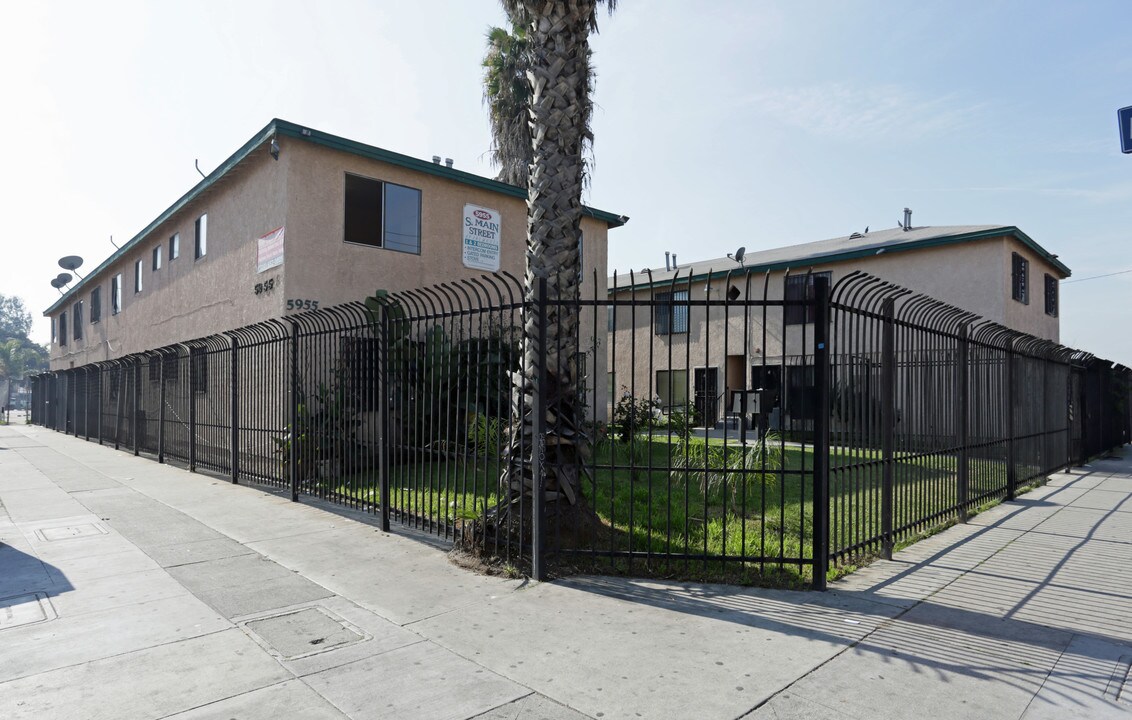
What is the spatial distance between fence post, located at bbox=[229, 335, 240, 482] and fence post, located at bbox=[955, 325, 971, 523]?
10209 mm

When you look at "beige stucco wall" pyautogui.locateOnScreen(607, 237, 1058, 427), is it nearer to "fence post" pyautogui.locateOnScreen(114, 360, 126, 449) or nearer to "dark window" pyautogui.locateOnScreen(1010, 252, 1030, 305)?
"dark window" pyautogui.locateOnScreen(1010, 252, 1030, 305)

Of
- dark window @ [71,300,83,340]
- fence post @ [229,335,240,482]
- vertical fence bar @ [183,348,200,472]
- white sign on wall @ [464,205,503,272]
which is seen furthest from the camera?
dark window @ [71,300,83,340]

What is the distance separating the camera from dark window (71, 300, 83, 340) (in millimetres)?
27812

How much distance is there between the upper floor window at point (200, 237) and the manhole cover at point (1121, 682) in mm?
17227

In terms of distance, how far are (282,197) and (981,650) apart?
1241cm

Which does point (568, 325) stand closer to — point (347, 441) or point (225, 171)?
point (347, 441)

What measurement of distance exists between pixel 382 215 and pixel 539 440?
960cm

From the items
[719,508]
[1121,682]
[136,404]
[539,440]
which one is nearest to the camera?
[1121,682]

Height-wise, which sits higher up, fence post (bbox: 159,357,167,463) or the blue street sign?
the blue street sign

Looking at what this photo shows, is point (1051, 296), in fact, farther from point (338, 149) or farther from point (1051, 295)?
point (338, 149)

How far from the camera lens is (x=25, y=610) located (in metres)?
5.00

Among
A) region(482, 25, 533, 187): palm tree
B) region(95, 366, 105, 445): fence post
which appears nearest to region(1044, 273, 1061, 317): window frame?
region(482, 25, 533, 187): palm tree

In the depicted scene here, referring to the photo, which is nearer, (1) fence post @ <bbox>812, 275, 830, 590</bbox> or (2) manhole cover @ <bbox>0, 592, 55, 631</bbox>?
(2) manhole cover @ <bbox>0, 592, 55, 631</bbox>

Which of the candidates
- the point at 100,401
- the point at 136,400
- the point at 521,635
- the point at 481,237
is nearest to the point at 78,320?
the point at 100,401
